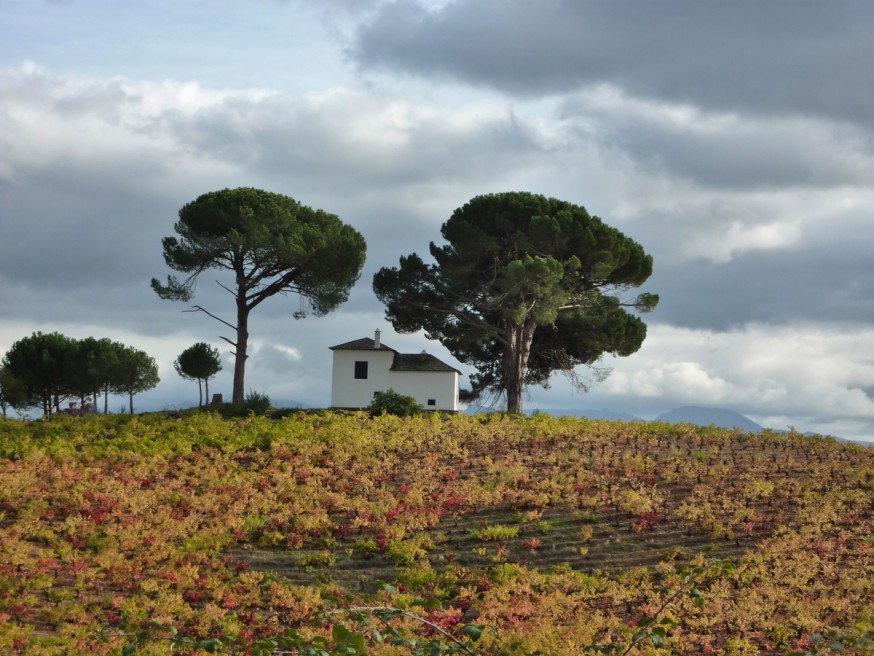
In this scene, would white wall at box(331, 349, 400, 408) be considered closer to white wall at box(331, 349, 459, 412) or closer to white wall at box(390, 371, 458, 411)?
white wall at box(331, 349, 459, 412)

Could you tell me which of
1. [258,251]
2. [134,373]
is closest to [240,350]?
[258,251]

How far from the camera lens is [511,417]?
25.0 metres

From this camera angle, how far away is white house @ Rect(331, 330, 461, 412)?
47.0m

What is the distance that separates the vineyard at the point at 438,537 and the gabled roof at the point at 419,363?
83.2 feet

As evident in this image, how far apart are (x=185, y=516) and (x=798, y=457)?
42.3 ft

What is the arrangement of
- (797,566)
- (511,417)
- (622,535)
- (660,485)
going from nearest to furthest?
(797,566) → (622,535) → (660,485) → (511,417)

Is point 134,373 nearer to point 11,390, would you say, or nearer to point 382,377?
point 11,390

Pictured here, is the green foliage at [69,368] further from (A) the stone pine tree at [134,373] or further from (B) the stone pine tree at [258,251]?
(B) the stone pine tree at [258,251]

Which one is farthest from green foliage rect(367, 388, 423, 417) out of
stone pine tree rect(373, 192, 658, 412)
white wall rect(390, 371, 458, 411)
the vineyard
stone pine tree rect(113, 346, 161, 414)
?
stone pine tree rect(113, 346, 161, 414)

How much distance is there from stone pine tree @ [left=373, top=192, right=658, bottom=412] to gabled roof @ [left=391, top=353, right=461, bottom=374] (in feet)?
→ 3.91

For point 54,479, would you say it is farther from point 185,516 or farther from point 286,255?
point 286,255

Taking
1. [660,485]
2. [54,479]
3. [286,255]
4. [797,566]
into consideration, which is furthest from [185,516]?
[286,255]

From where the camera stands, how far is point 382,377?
1854 inches

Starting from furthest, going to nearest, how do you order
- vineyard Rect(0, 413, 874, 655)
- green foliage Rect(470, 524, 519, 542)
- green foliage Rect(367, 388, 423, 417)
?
green foliage Rect(367, 388, 423, 417) → green foliage Rect(470, 524, 519, 542) → vineyard Rect(0, 413, 874, 655)
